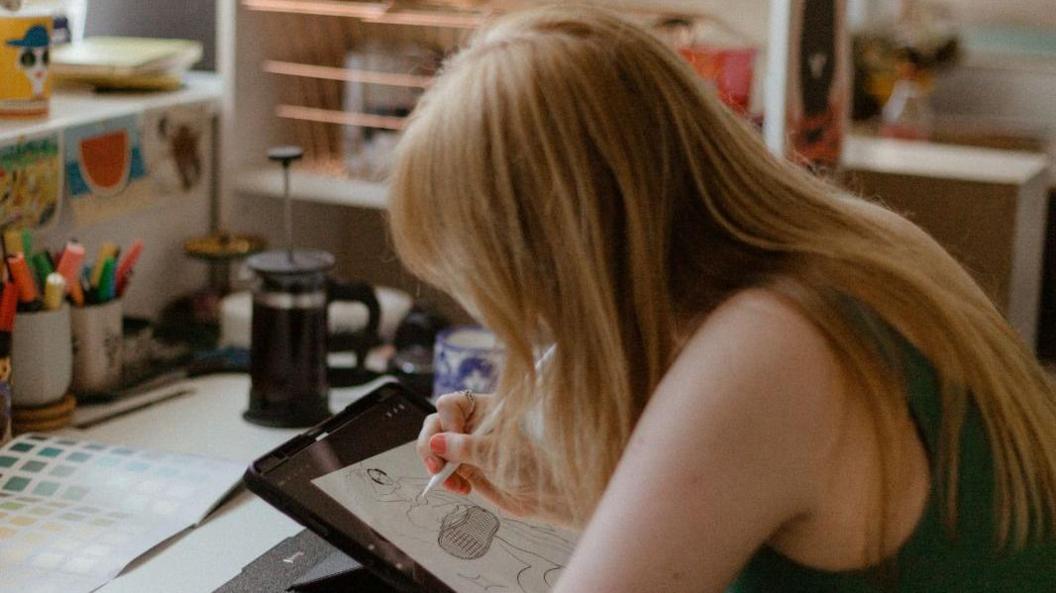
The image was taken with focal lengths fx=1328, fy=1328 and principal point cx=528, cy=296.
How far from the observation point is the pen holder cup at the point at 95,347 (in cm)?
158

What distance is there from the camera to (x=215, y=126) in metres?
1.97

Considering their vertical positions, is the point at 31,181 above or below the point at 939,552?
above

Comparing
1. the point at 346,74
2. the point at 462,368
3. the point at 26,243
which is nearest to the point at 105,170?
the point at 26,243

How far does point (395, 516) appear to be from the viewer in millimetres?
1176

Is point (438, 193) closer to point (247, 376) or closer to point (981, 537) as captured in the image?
point (981, 537)

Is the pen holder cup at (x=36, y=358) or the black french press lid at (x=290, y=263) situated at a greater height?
the black french press lid at (x=290, y=263)

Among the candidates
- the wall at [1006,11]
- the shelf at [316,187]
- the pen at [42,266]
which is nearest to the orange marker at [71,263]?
the pen at [42,266]

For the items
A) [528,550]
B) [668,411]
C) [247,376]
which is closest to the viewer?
[668,411]

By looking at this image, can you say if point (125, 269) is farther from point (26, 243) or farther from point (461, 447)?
point (461, 447)

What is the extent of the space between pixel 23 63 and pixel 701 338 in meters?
1.02

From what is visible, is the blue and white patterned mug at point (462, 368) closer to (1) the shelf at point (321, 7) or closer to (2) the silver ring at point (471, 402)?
(2) the silver ring at point (471, 402)

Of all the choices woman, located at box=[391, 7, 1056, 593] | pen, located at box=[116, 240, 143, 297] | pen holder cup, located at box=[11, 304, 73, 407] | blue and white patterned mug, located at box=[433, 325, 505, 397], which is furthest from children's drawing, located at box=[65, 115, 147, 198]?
woman, located at box=[391, 7, 1056, 593]

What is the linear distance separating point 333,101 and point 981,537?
4.69 ft

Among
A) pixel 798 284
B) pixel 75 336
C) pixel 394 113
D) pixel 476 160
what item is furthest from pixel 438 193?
pixel 394 113
